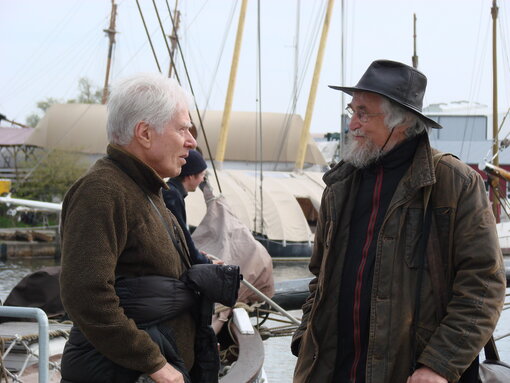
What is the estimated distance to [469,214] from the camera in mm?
2596

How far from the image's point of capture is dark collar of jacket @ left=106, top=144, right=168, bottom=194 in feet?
8.25

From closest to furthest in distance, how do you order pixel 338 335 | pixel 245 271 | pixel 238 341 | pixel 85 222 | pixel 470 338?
pixel 85 222
pixel 470 338
pixel 338 335
pixel 238 341
pixel 245 271

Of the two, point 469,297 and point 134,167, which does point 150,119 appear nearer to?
point 134,167

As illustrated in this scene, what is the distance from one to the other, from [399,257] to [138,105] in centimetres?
101

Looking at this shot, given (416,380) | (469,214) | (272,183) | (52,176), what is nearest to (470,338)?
(416,380)

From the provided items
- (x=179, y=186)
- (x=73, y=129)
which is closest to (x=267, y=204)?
(x=73, y=129)

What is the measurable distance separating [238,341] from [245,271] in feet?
5.82

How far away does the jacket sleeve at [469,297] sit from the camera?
2521mm

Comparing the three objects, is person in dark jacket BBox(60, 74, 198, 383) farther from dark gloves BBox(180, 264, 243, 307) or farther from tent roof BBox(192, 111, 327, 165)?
tent roof BBox(192, 111, 327, 165)

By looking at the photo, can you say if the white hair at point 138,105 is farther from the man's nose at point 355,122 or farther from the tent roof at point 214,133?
the tent roof at point 214,133

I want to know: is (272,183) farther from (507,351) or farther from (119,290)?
(119,290)

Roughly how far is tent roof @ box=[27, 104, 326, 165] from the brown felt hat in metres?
43.6

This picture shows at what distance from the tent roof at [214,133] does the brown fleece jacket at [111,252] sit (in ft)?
145

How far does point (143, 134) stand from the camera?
255 cm
